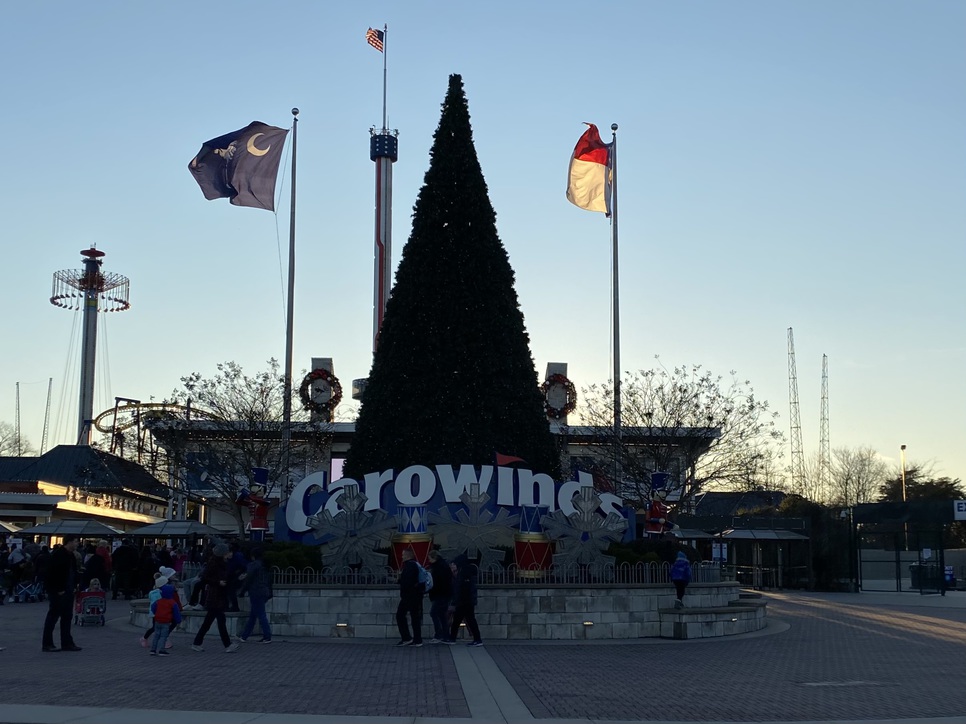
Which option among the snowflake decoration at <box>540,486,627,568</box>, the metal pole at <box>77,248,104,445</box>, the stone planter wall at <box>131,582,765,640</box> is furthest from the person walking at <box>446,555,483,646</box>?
the metal pole at <box>77,248,104,445</box>

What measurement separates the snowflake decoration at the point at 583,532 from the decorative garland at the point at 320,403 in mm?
26622

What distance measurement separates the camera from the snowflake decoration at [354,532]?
72.3 feet

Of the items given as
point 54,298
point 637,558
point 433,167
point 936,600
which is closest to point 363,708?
point 637,558

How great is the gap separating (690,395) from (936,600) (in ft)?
39.7

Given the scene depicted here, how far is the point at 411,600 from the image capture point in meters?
18.9

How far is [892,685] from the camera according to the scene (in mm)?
14016

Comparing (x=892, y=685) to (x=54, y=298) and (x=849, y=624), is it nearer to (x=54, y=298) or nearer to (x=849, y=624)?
(x=849, y=624)

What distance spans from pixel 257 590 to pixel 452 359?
10694 millimetres

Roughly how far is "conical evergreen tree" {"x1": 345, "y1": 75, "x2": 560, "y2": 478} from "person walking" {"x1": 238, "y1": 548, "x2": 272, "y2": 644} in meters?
8.83

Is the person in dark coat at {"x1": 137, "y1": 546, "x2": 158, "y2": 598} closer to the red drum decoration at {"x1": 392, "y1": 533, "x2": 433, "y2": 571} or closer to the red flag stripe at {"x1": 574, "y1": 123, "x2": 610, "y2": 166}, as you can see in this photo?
the red drum decoration at {"x1": 392, "y1": 533, "x2": 433, "y2": 571}

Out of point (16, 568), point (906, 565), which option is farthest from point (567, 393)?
point (16, 568)

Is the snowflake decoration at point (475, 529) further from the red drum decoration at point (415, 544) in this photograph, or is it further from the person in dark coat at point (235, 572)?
the person in dark coat at point (235, 572)

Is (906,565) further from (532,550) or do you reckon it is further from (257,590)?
(257,590)

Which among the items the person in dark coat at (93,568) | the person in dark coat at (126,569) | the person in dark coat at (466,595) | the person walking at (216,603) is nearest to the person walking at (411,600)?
the person in dark coat at (466,595)
